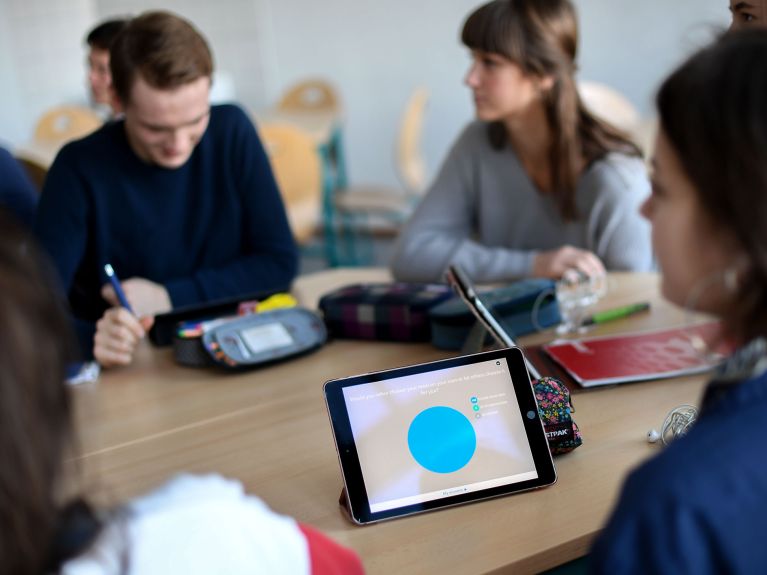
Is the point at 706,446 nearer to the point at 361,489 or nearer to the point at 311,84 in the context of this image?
the point at 361,489

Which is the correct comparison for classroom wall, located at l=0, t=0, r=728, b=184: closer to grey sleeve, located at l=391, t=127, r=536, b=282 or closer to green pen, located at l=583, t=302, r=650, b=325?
grey sleeve, located at l=391, t=127, r=536, b=282

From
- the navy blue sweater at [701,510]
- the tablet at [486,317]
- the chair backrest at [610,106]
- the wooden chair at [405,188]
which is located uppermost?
the navy blue sweater at [701,510]

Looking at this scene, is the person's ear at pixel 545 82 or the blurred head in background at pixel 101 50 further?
the blurred head in background at pixel 101 50

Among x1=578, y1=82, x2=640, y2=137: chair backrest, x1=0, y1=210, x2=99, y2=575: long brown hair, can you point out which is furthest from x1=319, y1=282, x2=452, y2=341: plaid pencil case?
x1=578, y1=82, x2=640, y2=137: chair backrest

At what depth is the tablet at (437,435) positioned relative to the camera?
1.10 metres

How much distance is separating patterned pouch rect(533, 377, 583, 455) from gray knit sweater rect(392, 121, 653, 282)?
0.81 m

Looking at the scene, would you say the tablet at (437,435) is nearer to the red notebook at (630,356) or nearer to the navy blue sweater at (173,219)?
the red notebook at (630,356)

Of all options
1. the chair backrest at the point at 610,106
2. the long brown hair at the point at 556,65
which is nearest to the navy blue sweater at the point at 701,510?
the long brown hair at the point at 556,65

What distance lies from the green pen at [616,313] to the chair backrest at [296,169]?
2.19 meters

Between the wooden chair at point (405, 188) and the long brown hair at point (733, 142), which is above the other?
the long brown hair at point (733, 142)

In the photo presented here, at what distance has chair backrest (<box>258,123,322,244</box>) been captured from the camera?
12.5ft

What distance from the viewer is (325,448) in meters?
1.29

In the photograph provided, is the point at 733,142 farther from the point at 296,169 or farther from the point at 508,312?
the point at 296,169

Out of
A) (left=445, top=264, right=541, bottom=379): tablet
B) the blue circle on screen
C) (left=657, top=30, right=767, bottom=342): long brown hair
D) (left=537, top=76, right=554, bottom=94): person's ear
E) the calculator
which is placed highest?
(left=657, top=30, right=767, bottom=342): long brown hair
